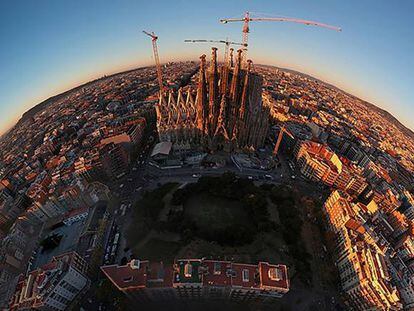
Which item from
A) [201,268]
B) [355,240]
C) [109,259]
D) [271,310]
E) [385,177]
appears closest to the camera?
[201,268]

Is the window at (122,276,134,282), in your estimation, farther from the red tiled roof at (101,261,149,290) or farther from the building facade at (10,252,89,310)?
the building facade at (10,252,89,310)

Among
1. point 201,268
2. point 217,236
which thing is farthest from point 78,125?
point 201,268

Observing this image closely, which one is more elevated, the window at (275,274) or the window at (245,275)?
the window at (275,274)

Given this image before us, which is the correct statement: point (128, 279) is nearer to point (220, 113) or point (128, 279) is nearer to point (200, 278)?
point (200, 278)

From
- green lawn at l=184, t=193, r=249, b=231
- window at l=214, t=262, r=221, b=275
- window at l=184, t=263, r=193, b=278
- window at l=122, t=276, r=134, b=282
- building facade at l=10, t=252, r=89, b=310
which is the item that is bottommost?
green lawn at l=184, t=193, r=249, b=231

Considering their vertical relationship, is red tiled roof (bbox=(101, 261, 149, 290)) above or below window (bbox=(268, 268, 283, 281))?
below

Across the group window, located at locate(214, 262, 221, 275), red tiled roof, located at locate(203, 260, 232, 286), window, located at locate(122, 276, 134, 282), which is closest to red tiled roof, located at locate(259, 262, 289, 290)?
red tiled roof, located at locate(203, 260, 232, 286)

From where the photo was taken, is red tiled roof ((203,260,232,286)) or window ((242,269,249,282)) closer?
red tiled roof ((203,260,232,286))

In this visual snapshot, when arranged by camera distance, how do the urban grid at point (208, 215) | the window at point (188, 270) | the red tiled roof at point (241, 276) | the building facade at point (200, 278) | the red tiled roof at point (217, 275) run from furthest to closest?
the urban grid at point (208, 215) < the red tiled roof at point (241, 276) < the red tiled roof at point (217, 275) < the building facade at point (200, 278) < the window at point (188, 270)

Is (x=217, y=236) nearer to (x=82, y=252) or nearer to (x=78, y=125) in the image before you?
(x=82, y=252)

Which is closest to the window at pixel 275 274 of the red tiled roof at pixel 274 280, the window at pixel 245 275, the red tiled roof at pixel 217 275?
the red tiled roof at pixel 274 280

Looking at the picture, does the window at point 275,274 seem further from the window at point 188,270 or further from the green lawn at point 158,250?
the green lawn at point 158,250
